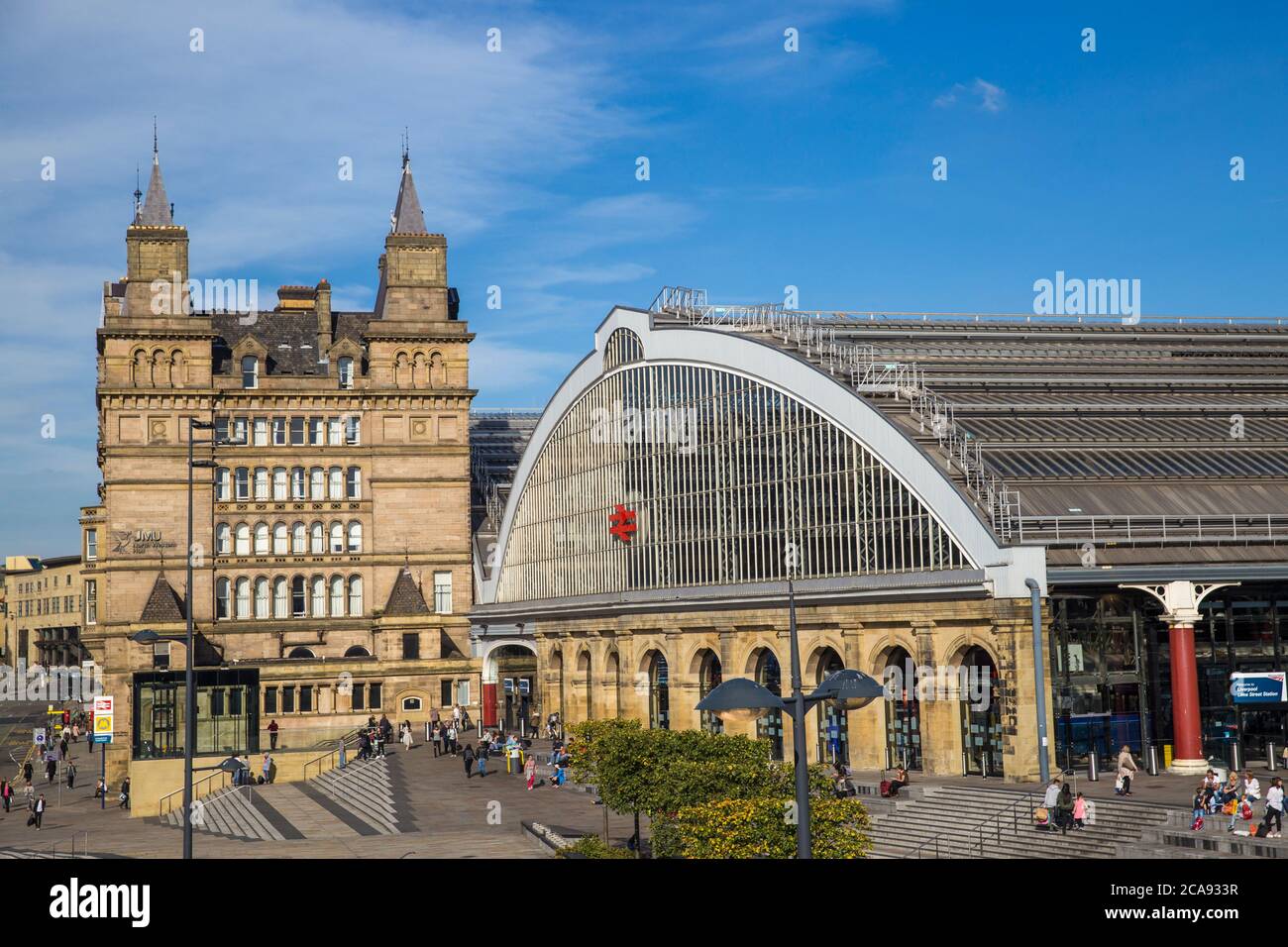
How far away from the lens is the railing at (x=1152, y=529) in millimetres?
53688

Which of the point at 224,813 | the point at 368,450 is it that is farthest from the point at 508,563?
the point at 224,813

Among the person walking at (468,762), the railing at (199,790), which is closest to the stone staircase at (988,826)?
the person walking at (468,762)

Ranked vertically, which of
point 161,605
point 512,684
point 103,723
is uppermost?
point 161,605

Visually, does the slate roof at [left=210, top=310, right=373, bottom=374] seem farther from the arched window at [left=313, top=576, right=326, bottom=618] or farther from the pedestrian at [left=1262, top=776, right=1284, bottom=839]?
the pedestrian at [left=1262, top=776, right=1284, bottom=839]

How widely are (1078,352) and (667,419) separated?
780 inches

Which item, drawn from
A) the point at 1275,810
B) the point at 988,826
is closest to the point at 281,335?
the point at 988,826

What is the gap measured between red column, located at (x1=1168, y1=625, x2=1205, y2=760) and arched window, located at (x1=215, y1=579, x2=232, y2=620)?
63.0m

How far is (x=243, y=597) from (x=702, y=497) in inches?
1524

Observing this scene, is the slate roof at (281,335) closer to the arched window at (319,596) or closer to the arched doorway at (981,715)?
the arched window at (319,596)

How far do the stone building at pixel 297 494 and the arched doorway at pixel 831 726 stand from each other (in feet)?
129

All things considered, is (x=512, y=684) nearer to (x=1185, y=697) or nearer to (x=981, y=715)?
(x=981, y=715)

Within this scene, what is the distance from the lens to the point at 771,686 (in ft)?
216

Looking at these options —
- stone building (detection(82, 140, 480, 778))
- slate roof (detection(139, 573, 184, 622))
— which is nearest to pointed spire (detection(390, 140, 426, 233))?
stone building (detection(82, 140, 480, 778))
